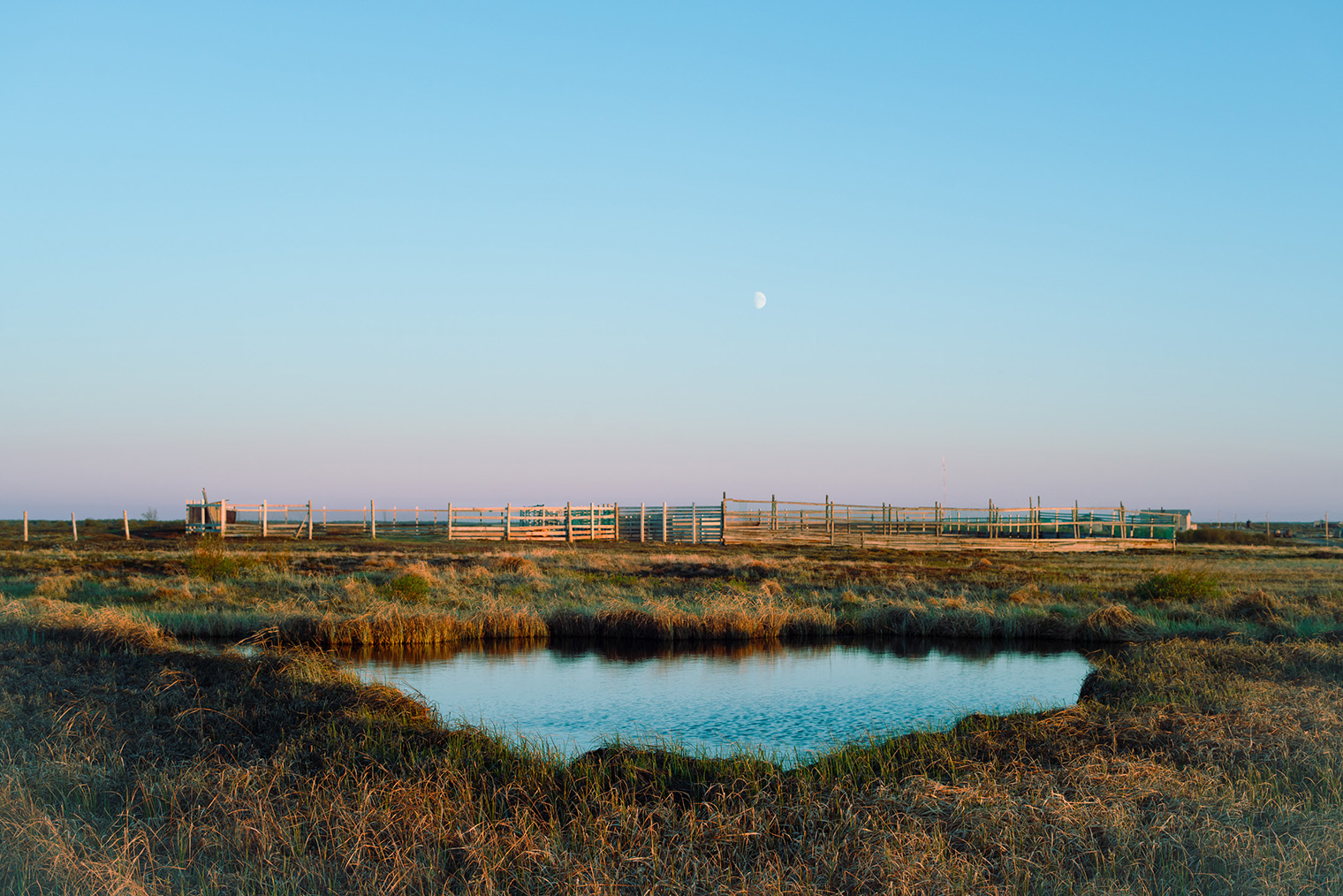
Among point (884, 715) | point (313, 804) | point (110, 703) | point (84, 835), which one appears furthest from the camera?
point (884, 715)

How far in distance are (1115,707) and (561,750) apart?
5583 millimetres

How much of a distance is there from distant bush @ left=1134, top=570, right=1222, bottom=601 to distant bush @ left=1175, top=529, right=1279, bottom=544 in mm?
39593

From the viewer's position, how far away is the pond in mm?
10820

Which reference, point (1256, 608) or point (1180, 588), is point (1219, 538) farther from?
point (1256, 608)

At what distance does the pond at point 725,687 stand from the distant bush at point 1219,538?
4804cm

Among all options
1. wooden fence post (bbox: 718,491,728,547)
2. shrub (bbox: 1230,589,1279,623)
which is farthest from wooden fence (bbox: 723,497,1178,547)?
shrub (bbox: 1230,589,1279,623)

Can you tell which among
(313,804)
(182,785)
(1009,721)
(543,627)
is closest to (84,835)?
(182,785)

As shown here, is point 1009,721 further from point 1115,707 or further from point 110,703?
point 110,703

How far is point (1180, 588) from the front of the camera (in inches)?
850

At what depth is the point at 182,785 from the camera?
6.78 meters

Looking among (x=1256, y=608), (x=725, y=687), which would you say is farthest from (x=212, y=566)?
(x=1256, y=608)

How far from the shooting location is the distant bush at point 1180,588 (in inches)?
846

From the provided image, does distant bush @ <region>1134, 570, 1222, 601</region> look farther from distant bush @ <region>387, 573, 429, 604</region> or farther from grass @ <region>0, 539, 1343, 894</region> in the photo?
distant bush @ <region>387, 573, 429, 604</region>

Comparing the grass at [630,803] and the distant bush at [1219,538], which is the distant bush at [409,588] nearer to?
the grass at [630,803]
